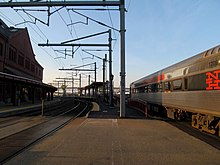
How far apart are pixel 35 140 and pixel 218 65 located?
7.35 meters

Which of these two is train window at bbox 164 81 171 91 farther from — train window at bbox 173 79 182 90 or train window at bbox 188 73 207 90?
train window at bbox 188 73 207 90

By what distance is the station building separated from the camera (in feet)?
108

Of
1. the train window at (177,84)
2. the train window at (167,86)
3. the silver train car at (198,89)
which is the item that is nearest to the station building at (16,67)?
the train window at (167,86)

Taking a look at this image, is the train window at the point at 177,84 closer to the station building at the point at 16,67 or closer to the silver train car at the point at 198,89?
the silver train car at the point at 198,89

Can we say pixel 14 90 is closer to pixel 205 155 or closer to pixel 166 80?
pixel 166 80

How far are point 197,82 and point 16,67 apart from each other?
38.3 m

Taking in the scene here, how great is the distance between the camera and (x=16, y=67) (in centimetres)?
4297

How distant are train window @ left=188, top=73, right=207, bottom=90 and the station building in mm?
19573

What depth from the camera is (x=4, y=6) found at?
1535cm

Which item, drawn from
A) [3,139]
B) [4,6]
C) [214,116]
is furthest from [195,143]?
[4,6]

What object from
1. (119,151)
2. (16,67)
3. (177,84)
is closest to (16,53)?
(16,67)

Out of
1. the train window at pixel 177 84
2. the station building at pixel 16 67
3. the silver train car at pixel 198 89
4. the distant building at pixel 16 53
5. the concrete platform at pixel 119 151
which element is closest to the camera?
the concrete platform at pixel 119 151

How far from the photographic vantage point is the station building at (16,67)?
32.8 metres

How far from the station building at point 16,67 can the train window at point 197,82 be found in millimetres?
19573
